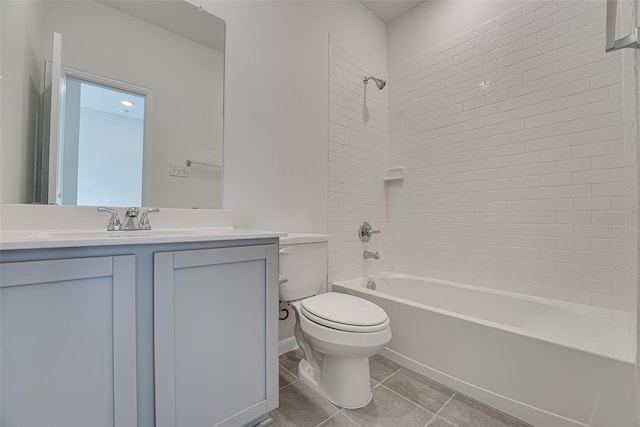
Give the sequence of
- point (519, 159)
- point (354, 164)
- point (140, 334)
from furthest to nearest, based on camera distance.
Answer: point (354, 164) → point (519, 159) → point (140, 334)

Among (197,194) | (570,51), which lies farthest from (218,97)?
(570,51)

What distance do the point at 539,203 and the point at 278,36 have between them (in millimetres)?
2005

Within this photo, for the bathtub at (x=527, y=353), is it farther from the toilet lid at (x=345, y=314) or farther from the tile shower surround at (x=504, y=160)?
the toilet lid at (x=345, y=314)

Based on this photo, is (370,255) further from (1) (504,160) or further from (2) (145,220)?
(2) (145,220)

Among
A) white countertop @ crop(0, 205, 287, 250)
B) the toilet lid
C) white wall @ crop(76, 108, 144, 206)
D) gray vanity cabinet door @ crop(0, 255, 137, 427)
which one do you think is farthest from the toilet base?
white wall @ crop(76, 108, 144, 206)

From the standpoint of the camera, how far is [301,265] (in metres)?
Result: 1.62

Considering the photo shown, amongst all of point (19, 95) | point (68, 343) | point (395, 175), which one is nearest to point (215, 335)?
point (68, 343)

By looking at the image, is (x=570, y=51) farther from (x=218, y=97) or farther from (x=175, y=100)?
(x=175, y=100)

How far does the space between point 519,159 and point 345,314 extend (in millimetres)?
1545

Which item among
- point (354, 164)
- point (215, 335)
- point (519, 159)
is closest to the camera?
point (215, 335)

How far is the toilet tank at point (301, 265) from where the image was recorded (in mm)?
1562

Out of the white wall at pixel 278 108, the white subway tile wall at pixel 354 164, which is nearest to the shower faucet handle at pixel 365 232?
the white subway tile wall at pixel 354 164

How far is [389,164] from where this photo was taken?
8.39 feet

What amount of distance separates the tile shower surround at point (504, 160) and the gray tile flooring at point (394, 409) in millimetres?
818
